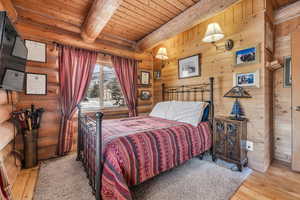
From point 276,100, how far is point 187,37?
2.16 m

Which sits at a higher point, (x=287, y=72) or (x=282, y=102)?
(x=287, y=72)

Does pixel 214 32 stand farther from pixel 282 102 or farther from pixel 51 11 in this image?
pixel 51 11

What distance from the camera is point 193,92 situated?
10.1 feet

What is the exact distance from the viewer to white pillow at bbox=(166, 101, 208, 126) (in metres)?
2.24

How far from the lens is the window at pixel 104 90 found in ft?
10.3

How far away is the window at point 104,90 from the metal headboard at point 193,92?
4.14 feet

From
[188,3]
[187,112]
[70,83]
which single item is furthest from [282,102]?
[70,83]

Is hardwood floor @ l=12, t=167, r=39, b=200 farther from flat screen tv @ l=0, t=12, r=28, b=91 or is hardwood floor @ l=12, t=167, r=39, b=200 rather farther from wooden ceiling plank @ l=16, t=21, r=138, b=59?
wooden ceiling plank @ l=16, t=21, r=138, b=59

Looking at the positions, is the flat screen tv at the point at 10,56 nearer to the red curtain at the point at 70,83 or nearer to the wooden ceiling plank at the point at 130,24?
the red curtain at the point at 70,83

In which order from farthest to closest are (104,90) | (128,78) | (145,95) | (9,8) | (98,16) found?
1. (145,95)
2. (128,78)
3. (104,90)
4. (98,16)
5. (9,8)

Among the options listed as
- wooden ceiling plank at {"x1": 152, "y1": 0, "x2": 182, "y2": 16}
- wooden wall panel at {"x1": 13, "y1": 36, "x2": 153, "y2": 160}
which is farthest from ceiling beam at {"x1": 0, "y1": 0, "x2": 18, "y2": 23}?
wooden ceiling plank at {"x1": 152, "y1": 0, "x2": 182, "y2": 16}

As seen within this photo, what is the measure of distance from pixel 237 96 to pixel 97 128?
6.74 feet

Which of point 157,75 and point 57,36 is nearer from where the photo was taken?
point 57,36

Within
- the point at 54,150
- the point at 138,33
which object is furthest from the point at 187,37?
the point at 54,150
